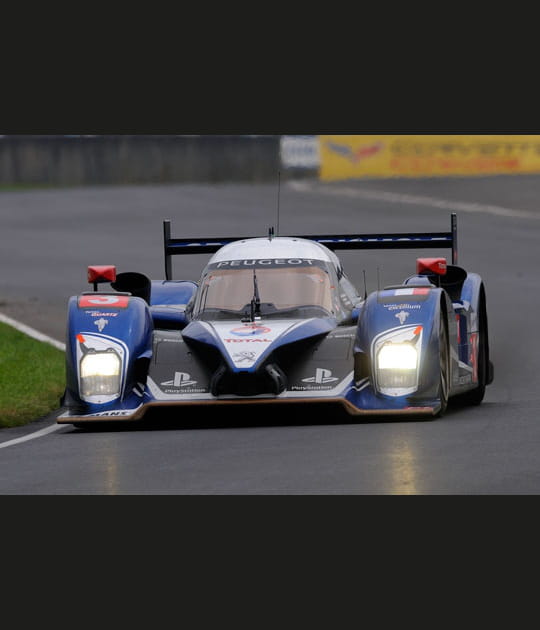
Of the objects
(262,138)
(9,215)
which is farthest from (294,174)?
(9,215)

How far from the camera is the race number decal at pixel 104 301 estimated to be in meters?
12.7

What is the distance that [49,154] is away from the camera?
41.8 meters

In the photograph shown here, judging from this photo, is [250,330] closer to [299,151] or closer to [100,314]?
[100,314]

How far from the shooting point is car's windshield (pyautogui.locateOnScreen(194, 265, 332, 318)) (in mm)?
13016

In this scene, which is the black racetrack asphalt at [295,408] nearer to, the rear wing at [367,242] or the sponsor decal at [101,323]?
the sponsor decal at [101,323]

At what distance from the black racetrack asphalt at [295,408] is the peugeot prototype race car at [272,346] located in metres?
0.25

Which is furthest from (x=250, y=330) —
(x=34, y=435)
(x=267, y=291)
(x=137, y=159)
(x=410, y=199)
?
(x=137, y=159)

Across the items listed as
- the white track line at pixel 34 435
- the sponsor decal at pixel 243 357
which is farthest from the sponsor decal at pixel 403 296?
the white track line at pixel 34 435

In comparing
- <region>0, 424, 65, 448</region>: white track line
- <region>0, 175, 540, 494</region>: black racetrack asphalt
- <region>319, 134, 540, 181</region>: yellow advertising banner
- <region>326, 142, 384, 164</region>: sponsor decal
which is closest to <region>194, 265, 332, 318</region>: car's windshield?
<region>0, 175, 540, 494</region>: black racetrack asphalt

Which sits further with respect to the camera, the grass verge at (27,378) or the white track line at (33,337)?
the grass verge at (27,378)

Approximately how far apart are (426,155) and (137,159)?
768 centimetres

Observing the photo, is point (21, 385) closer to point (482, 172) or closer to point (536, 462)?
point (536, 462)

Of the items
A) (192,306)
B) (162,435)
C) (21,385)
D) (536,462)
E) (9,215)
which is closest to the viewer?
(536,462)

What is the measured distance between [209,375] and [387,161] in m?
31.8
